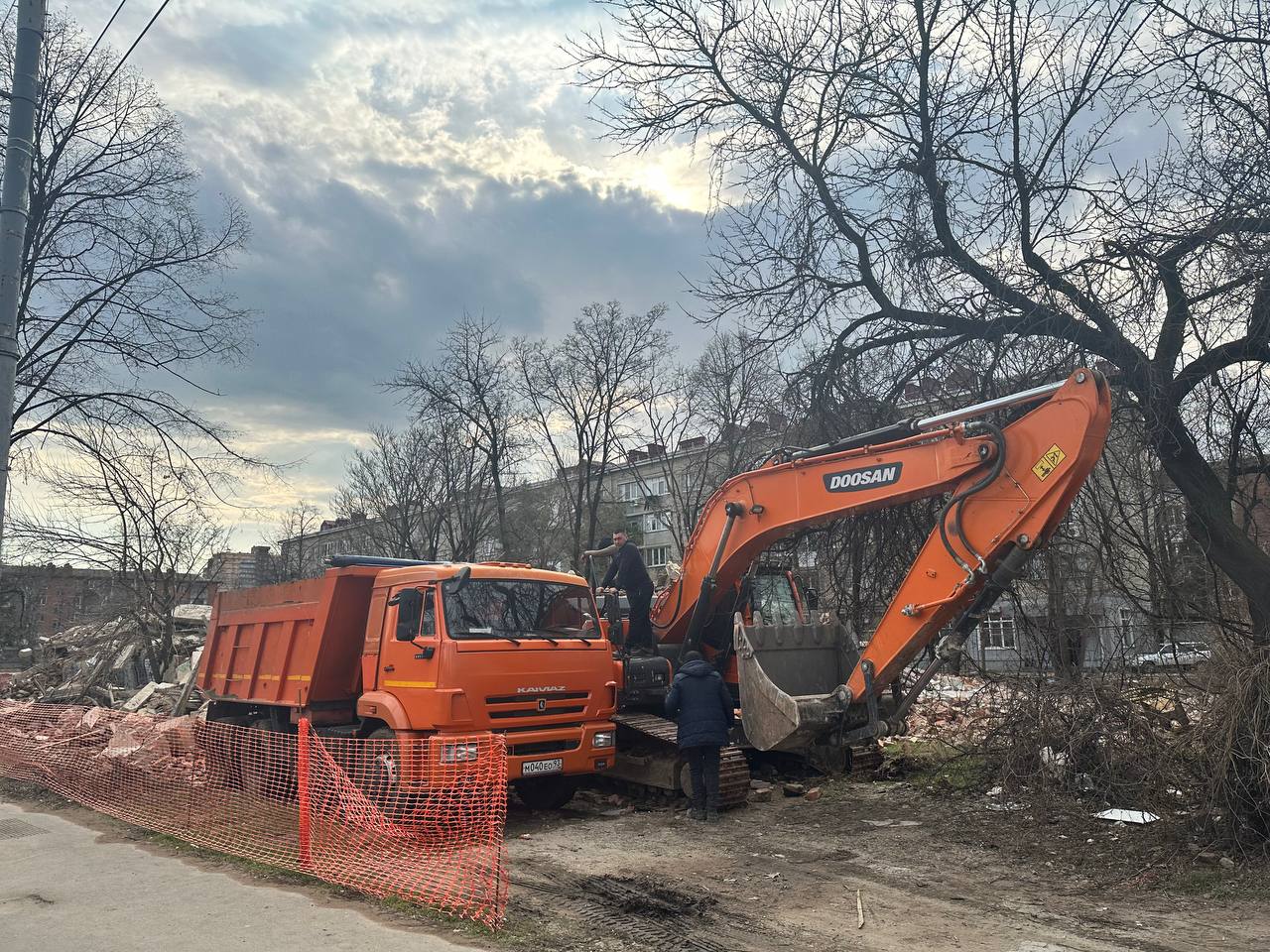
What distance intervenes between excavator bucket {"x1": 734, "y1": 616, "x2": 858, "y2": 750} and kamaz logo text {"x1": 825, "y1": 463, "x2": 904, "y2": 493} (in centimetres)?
167

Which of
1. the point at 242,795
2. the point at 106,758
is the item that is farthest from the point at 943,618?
the point at 106,758

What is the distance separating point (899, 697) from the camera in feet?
30.2

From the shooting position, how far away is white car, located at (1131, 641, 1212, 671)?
27.9 ft

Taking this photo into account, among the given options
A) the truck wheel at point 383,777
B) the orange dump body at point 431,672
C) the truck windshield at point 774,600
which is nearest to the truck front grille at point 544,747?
the orange dump body at point 431,672

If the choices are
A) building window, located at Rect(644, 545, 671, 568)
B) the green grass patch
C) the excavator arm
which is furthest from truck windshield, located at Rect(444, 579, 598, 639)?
building window, located at Rect(644, 545, 671, 568)

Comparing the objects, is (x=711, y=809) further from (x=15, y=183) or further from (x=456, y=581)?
(x=15, y=183)

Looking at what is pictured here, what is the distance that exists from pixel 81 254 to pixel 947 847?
15544 millimetres

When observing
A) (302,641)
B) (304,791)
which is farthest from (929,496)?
(302,641)

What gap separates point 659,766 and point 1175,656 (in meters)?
5.25

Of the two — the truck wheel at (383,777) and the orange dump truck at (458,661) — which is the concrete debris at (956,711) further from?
the truck wheel at (383,777)

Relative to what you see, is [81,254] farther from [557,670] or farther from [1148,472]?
[1148,472]

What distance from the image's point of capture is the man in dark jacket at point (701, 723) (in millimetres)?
9531

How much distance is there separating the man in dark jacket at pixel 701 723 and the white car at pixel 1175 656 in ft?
13.6

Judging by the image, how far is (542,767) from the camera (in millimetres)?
9531
